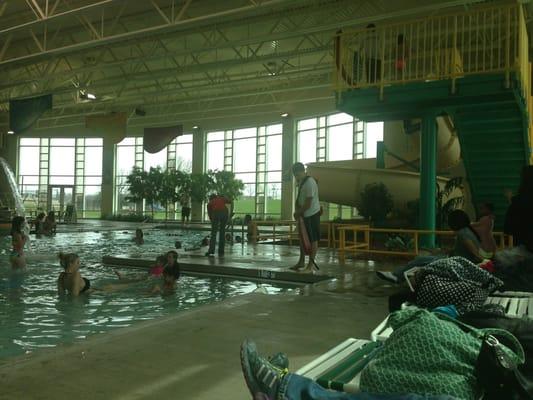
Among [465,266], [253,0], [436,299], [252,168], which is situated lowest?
[436,299]

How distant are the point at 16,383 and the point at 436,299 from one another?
234cm

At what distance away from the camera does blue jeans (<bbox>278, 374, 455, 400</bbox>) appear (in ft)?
5.75

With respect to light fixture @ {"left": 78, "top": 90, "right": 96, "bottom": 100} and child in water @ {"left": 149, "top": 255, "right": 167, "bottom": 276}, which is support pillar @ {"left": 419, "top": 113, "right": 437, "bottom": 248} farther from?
light fixture @ {"left": 78, "top": 90, "right": 96, "bottom": 100}

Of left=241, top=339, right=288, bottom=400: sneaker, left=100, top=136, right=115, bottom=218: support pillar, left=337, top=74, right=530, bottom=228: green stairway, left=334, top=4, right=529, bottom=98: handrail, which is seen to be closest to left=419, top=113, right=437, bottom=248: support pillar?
left=337, top=74, right=530, bottom=228: green stairway

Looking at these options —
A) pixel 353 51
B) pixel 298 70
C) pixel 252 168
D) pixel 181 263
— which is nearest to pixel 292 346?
pixel 181 263

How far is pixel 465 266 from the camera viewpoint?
2.76 metres

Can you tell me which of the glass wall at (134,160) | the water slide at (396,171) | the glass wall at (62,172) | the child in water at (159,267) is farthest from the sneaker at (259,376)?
the glass wall at (62,172)

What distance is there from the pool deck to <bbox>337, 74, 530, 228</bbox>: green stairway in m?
4.81

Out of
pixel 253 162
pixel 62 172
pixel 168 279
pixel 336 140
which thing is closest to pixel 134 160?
pixel 62 172

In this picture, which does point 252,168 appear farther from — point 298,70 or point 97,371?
point 97,371

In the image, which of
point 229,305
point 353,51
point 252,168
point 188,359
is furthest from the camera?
point 252,168

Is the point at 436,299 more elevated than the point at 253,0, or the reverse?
the point at 253,0

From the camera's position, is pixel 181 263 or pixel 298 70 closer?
pixel 181 263

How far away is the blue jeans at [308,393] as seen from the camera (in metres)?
1.75
